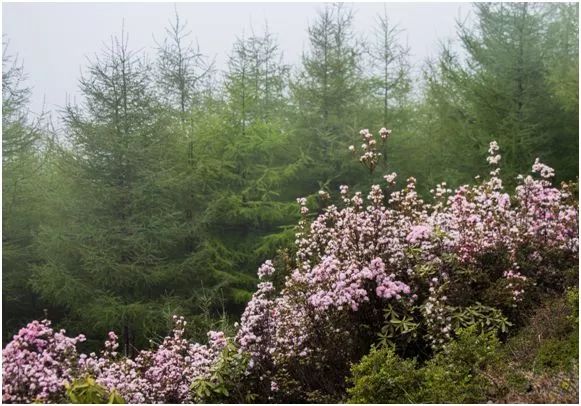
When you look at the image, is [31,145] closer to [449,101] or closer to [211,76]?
[211,76]

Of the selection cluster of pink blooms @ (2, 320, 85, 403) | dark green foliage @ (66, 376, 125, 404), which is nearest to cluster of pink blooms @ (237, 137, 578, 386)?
dark green foliage @ (66, 376, 125, 404)

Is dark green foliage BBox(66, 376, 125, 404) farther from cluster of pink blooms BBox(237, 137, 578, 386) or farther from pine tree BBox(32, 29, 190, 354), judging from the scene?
pine tree BBox(32, 29, 190, 354)

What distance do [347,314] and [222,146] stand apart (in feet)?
19.0

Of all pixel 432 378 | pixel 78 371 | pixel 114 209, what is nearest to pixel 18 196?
pixel 114 209

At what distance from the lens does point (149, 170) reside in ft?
27.7

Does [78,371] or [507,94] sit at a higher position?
[507,94]

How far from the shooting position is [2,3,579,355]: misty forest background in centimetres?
837

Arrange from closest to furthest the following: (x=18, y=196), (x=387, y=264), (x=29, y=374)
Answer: (x=29, y=374) < (x=387, y=264) < (x=18, y=196)

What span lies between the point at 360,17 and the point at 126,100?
421 cm

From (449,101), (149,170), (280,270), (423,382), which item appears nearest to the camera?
(423,382)

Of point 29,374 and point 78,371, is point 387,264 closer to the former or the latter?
point 78,371

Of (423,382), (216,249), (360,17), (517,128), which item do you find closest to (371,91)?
(360,17)

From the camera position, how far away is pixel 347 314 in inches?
171

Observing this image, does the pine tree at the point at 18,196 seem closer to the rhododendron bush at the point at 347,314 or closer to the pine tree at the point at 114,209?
the pine tree at the point at 114,209
